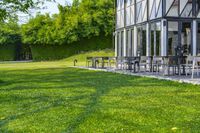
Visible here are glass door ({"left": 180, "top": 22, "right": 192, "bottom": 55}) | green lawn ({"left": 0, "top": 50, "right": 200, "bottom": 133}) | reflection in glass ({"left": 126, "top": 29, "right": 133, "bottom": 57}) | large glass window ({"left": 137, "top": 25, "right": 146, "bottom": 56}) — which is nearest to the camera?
green lawn ({"left": 0, "top": 50, "right": 200, "bottom": 133})

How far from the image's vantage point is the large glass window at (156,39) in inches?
858

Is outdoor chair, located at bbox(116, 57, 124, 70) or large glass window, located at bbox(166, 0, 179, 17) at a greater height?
large glass window, located at bbox(166, 0, 179, 17)

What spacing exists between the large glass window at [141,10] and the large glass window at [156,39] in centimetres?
125

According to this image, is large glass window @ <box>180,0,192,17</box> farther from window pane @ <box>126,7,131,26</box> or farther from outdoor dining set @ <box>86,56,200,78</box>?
window pane @ <box>126,7,131,26</box>

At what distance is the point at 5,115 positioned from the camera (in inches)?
292

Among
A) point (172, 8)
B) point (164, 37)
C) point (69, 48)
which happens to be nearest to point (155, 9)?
point (172, 8)

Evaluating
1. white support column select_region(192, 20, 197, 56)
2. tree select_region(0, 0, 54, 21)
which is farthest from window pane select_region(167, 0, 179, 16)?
tree select_region(0, 0, 54, 21)

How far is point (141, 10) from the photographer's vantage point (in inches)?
952

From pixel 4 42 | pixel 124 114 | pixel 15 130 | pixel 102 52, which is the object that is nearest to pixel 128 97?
pixel 124 114

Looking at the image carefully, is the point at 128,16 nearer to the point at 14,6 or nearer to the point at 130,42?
the point at 130,42

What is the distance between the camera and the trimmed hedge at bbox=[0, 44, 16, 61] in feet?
185

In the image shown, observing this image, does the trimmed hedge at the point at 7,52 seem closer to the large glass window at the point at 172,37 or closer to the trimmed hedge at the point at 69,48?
the trimmed hedge at the point at 69,48

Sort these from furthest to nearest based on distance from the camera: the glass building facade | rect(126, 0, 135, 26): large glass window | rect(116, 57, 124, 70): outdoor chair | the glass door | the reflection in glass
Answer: the reflection in glass
rect(126, 0, 135, 26): large glass window
rect(116, 57, 124, 70): outdoor chair
the glass door
the glass building facade

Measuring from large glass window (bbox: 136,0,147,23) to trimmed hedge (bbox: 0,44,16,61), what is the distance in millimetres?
34494
